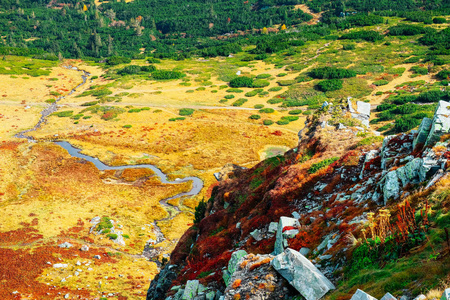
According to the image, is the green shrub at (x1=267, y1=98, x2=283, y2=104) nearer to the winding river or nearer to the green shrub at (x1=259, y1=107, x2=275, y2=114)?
the green shrub at (x1=259, y1=107, x2=275, y2=114)

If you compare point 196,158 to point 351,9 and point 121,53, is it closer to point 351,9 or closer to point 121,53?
point 121,53

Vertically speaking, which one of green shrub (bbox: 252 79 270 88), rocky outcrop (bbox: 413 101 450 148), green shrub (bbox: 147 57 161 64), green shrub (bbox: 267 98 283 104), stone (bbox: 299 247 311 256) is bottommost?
green shrub (bbox: 267 98 283 104)

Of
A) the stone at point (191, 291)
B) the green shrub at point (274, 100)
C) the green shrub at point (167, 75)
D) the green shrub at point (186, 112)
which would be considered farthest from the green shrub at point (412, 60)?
the stone at point (191, 291)

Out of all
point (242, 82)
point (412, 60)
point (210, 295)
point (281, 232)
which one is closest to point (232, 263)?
point (210, 295)

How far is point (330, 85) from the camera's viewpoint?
10094 cm

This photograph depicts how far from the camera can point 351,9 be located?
187375mm

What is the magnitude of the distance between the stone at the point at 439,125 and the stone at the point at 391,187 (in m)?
2.50

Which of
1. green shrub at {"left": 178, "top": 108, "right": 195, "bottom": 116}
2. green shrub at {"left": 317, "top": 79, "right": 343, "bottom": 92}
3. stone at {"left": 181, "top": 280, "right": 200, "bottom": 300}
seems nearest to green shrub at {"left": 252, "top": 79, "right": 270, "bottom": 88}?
green shrub at {"left": 317, "top": 79, "right": 343, "bottom": 92}

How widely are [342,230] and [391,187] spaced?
2.65 m

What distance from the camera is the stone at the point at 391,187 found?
46.7 ft

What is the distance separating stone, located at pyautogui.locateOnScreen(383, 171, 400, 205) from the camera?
14242 millimetres

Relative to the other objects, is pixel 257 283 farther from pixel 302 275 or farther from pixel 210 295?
pixel 210 295

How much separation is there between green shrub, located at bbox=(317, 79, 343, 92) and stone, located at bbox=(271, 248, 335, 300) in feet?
309

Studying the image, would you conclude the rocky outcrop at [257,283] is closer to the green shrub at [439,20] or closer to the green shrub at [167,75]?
the green shrub at [167,75]
